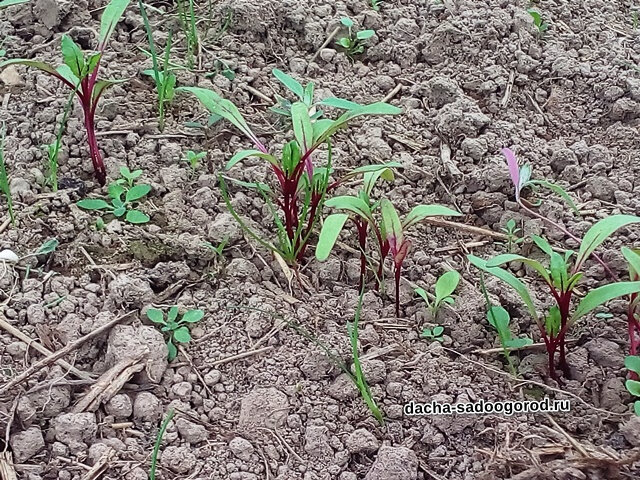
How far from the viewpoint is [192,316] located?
149 cm

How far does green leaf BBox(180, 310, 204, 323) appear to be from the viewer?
1.49 metres

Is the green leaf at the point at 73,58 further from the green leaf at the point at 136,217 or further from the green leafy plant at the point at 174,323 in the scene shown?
the green leafy plant at the point at 174,323

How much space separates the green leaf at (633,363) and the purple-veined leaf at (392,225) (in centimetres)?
46

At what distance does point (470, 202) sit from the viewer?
1.75 m

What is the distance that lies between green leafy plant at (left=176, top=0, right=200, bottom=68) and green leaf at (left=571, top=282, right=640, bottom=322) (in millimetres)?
1107

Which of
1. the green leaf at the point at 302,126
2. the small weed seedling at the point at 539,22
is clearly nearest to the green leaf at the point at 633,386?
the green leaf at the point at 302,126

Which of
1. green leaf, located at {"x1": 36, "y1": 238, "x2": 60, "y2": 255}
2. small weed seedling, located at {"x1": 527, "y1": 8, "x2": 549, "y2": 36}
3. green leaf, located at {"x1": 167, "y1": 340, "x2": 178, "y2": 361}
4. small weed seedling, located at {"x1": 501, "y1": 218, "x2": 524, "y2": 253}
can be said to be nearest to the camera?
green leaf, located at {"x1": 167, "y1": 340, "x2": 178, "y2": 361}

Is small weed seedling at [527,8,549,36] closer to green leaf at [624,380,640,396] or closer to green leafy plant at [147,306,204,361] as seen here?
green leaf at [624,380,640,396]

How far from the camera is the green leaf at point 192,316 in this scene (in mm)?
1486

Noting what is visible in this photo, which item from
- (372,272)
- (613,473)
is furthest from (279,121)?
(613,473)

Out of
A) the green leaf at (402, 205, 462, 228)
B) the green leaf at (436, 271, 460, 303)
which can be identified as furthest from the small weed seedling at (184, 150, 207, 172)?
the green leaf at (436, 271, 460, 303)

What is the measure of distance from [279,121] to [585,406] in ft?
3.07

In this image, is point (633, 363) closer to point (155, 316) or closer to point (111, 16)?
point (155, 316)

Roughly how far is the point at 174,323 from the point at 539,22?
1288 millimetres
